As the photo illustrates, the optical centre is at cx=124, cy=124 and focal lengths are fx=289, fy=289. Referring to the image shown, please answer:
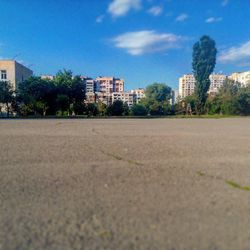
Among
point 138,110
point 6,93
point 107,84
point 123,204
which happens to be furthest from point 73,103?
point 107,84

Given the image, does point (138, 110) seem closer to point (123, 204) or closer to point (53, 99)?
point (53, 99)

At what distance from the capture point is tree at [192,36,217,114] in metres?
58.2

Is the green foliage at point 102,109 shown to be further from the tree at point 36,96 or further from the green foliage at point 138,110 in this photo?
the tree at point 36,96

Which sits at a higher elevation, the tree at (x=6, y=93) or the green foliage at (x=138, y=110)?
the tree at (x=6, y=93)

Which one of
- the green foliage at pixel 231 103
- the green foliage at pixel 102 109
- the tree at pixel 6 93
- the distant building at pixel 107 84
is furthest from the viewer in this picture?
the distant building at pixel 107 84

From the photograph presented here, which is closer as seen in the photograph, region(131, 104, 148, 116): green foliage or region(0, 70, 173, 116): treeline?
region(0, 70, 173, 116): treeline

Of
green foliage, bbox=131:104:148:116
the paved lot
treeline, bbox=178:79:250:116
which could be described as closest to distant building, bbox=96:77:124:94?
treeline, bbox=178:79:250:116

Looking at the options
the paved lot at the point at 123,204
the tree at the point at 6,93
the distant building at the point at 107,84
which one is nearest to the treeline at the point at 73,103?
the tree at the point at 6,93

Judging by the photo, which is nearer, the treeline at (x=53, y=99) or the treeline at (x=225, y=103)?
the treeline at (x=53, y=99)

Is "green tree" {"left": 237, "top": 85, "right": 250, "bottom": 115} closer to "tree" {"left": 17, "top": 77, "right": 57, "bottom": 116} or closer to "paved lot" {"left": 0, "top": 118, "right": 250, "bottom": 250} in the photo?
"tree" {"left": 17, "top": 77, "right": 57, "bottom": 116}

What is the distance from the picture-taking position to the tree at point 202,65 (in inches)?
2291

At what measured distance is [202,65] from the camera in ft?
193

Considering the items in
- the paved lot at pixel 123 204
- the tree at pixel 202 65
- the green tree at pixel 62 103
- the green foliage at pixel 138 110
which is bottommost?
the paved lot at pixel 123 204

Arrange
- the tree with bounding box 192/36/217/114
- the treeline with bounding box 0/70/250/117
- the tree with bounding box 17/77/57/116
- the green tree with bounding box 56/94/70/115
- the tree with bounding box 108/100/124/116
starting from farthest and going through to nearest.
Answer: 1. the tree with bounding box 192/36/217/114
2. the tree with bounding box 108/100/124/116
3. the treeline with bounding box 0/70/250/117
4. the green tree with bounding box 56/94/70/115
5. the tree with bounding box 17/77/57/116
